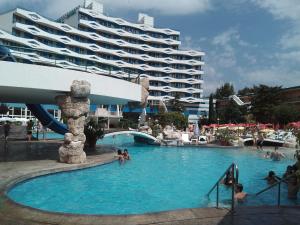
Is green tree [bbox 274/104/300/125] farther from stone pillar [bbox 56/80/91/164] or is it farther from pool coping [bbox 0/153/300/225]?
pool coping [bbox 0/153/300/225]

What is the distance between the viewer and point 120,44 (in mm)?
84375

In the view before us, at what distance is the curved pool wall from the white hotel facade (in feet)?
169

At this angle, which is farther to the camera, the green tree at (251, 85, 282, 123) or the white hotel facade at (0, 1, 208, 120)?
the white hotel facade at (0, 1, 208, 120)

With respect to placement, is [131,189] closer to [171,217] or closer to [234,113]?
[171,217]

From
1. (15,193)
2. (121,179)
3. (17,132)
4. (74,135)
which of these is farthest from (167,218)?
(17,132)

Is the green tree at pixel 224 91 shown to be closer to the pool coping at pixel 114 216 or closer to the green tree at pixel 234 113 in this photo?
the green tree at pixel 234 113

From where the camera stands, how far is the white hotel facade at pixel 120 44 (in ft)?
217

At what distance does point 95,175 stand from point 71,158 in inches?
58.9

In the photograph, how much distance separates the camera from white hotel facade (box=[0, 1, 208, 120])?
6619 centimetres

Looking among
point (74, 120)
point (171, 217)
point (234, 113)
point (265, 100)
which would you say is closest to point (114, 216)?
point (171, 217)

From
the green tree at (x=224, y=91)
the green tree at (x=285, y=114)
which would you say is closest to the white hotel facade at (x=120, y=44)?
the green tree at (x=224, y=91)

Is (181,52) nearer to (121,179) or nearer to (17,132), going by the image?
(17,132)

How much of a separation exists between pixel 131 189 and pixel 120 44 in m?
75.0

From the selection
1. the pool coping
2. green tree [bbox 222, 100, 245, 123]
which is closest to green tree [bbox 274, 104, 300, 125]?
green tree [bbox 222, 100, 245, 123]
